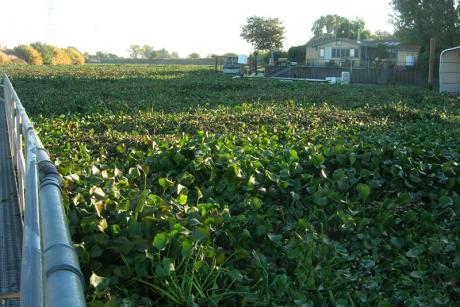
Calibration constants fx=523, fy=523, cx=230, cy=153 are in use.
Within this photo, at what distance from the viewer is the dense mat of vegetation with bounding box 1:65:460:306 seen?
318 cm

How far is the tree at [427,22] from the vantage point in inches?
1225

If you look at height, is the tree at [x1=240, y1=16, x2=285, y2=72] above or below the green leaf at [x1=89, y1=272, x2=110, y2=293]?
above

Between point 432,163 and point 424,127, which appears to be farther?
point 424,127

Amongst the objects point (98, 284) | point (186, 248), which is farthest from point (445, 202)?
point (98, 284)

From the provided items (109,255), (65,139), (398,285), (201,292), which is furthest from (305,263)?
(65,139)

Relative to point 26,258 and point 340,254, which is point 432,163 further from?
point 26,258

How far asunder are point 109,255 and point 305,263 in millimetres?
1366

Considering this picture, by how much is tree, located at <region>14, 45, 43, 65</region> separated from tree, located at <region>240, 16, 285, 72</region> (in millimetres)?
27005

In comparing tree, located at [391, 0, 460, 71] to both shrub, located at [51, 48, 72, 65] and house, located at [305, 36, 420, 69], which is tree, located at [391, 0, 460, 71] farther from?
shrub, located at [51, 48, 72, 65]

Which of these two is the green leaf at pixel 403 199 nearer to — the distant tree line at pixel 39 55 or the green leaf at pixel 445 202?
the green leaf at pixel 445 202

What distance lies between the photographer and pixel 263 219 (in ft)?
13.9

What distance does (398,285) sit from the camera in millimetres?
3697

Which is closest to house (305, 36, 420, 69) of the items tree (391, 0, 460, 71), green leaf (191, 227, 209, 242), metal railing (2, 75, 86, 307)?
tree (391, 0, 460, 71)

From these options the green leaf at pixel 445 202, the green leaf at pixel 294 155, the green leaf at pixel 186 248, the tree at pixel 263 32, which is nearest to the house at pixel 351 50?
the tree at pixel 263 32
